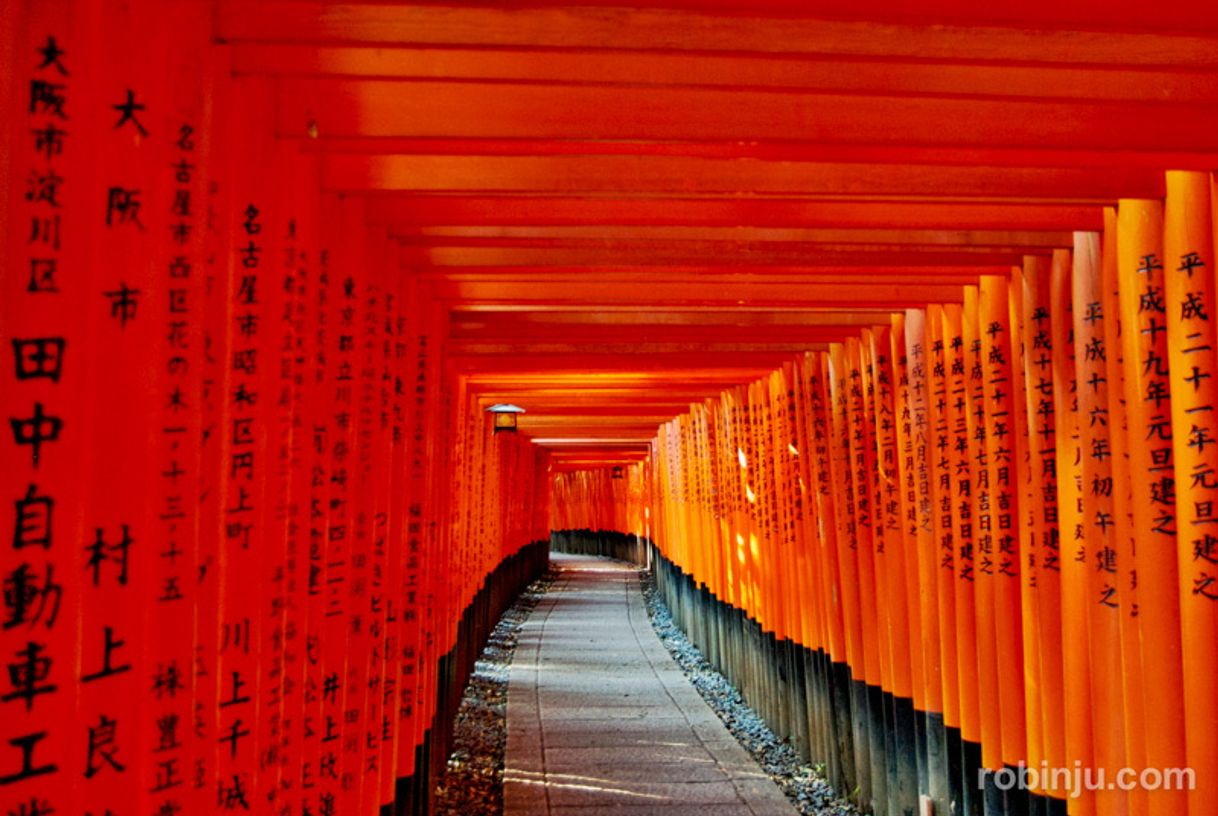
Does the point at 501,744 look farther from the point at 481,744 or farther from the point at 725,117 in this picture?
the point at 725,117

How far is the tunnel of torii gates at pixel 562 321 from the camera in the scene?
83.5 inches

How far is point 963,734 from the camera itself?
5.95 m

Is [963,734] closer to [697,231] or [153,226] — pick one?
[697,231]

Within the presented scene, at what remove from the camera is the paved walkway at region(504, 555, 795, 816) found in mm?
8266

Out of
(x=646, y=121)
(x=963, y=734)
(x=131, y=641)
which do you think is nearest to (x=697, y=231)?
(x=646, y=121)

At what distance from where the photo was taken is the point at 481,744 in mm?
10359

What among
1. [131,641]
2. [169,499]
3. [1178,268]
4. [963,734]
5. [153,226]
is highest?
[1178,268]

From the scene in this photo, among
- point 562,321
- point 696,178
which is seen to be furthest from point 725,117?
point 562,321

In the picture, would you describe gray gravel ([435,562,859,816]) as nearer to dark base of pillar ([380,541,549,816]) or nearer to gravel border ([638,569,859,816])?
gravel border ([638,569,859,816])

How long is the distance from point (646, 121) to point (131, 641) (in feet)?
8.73

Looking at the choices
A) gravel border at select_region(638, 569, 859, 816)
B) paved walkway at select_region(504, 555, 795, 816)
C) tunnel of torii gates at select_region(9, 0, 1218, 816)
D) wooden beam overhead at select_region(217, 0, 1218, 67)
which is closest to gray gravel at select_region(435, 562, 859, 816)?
gravel border at select_region(638, 569, 859, 816)

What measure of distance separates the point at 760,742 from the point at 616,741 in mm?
1474

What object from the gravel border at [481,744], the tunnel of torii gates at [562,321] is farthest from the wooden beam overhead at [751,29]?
the gravel border at [481,744]

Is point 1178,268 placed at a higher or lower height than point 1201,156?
lower
